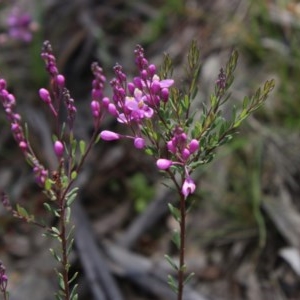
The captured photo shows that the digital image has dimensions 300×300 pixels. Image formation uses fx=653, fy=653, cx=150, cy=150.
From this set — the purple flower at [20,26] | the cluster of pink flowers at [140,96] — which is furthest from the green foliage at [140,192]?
the cluster of pink flowers at [140,96]

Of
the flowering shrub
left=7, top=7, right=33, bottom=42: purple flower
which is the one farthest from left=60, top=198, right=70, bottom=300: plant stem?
left=7, top=7, right=33, bottom=42: purple flower

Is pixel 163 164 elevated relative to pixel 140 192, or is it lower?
lower

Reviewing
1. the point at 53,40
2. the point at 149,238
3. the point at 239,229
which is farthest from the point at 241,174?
the point at 53,40

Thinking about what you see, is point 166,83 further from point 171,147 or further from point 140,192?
point 140,192

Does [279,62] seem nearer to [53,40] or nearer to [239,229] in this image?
[239,229]

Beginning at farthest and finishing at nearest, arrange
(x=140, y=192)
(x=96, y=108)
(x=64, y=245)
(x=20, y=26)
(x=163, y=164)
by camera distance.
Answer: (x=20, y=26) → (x=140, y=192) → (x=96, y=108) → (x=64, y=245) → (x=163, y=164)

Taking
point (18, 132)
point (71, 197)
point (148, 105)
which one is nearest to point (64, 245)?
point (71, 197)

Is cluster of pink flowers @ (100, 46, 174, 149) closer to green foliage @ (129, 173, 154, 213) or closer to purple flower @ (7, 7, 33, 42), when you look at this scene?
green foliage @ (129, 173, 154, 213)

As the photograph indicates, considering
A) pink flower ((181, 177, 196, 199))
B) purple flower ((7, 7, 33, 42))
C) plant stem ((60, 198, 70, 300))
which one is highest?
purple flower ((7, 7, 33, 42))

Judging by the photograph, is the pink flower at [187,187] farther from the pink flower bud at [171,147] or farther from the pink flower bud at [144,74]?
the pink flower bud at [144,74]

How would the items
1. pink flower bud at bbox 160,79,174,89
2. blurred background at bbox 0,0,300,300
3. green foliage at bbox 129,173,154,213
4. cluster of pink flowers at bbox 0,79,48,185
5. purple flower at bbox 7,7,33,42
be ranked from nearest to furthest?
cluster of pink flowers at bbox 0,79,48,185
pink flower bud at bbox 160,79,174,89
blurred background at bbox 0,0,300,300
green foliage at bbox 129,173,154,213
purple flower at bbox 7,7,33,42
